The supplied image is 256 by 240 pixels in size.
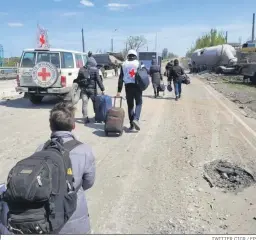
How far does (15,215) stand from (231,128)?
24.8 ft

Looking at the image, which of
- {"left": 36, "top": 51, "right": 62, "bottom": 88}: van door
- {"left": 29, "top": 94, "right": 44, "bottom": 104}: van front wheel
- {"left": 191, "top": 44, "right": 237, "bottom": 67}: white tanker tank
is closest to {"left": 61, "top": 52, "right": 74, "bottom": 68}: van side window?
{"left": 36, "top": 51, "right": 62, "bottom": 88}: van door

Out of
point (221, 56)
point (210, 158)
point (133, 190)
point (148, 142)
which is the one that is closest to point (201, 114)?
point (148, 142)

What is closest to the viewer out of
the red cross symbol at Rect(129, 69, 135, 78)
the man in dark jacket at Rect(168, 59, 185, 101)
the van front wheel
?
the red cross symbol at Rect(129, 69, 135, 78)

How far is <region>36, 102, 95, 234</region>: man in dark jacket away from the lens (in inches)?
102

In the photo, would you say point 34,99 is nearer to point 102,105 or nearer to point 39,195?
point 102,105

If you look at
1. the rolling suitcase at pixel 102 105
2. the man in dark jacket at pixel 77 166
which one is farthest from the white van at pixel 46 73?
the man in dark jacket at pixel 77 166

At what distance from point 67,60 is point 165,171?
8156mm

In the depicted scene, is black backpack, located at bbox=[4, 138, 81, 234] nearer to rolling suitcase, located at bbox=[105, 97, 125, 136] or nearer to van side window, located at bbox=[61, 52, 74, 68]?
rolling suitcase, located at bbox=[105, 97, 125, 136]

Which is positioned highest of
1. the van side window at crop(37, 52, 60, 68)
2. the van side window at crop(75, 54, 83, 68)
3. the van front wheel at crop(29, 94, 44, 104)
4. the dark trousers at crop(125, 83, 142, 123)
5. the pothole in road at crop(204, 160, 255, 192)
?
the van side window at crop(37, 52, 60, 68)

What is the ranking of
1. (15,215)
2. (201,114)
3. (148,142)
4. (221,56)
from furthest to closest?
(221,56)
(201,114)
(148,142)
(15,215)

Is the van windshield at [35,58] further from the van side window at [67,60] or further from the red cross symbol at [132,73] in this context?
the red cross symbol at [132,73]

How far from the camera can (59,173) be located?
232cm

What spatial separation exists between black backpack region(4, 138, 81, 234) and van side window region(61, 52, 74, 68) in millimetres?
10387
